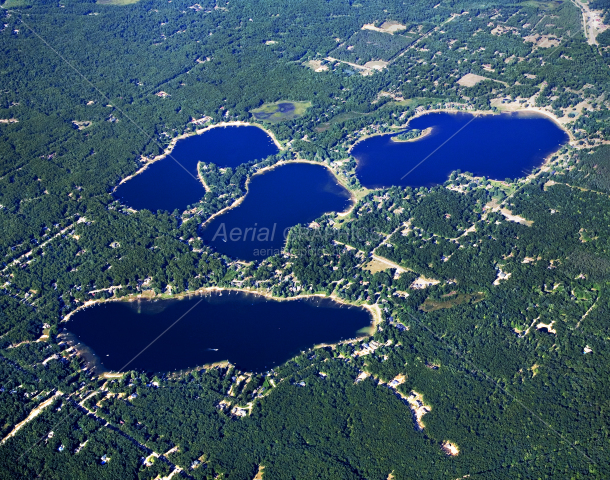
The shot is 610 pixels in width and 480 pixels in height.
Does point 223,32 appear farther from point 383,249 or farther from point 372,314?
point 372,314

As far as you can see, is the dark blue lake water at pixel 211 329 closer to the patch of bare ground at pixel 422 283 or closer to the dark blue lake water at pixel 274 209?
the patch of bare ground at pixel 422 283

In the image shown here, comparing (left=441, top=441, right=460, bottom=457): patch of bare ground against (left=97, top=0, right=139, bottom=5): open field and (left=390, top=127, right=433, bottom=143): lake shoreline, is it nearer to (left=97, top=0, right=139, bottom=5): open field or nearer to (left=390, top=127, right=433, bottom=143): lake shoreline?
(left=390, top=127, right=433, bottom=143): lake shoreline

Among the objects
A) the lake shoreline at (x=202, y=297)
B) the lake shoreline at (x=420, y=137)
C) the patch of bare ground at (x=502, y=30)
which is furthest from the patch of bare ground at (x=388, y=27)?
the lake shoreline at (x=202, y=297)

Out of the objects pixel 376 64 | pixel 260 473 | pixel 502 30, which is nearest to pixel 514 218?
pixel 260 473

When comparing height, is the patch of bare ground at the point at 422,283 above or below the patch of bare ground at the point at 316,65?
below

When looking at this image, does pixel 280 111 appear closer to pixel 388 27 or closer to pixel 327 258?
pixel 327 258
